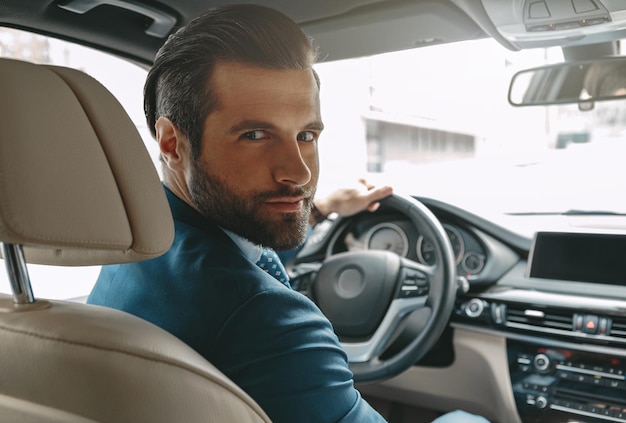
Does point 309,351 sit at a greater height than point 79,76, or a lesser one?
lesser

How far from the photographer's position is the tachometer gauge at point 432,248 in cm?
254

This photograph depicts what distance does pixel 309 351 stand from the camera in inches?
40.4

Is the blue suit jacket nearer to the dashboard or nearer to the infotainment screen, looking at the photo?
the dashboard

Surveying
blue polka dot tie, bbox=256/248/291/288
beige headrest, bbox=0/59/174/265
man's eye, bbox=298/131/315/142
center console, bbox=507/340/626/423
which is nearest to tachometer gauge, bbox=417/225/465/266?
center console, bbox=507/340/626/423

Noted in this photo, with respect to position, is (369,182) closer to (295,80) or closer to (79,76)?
(295,80)

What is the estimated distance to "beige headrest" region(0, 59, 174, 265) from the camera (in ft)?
2.52

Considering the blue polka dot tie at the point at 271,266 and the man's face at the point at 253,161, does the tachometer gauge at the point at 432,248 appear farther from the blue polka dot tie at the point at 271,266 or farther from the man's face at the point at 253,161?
the man's face at the point at 253,161

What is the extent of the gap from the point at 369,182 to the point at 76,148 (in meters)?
1.65

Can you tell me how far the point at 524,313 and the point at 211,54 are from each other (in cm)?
160

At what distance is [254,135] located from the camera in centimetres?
127

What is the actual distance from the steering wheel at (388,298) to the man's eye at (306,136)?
1.01 m

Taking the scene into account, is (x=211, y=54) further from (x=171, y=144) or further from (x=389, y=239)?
(x=389, y=239)

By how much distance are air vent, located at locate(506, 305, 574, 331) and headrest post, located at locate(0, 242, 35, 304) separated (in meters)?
1.85

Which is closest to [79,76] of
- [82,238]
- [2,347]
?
[82,238]
